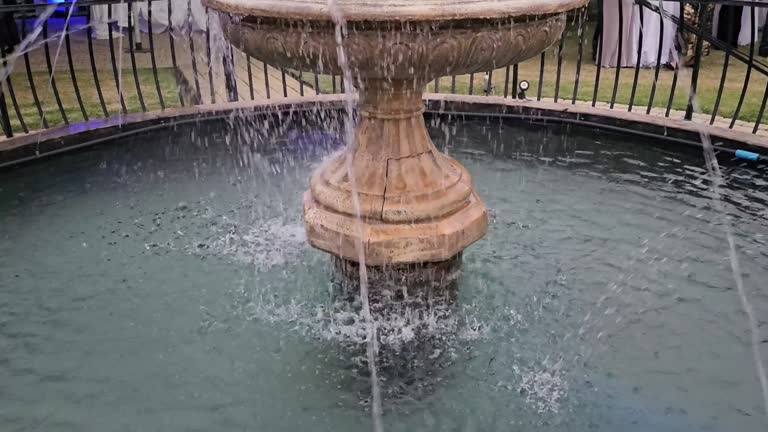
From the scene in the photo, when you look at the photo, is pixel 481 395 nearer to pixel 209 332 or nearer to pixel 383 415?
pixel 383 415

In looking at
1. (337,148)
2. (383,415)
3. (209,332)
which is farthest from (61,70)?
(383,415)

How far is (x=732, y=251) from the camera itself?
14.2 feet

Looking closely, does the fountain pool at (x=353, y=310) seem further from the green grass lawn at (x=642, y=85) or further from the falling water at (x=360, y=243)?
the green grass lawn at (x=642, y=85)

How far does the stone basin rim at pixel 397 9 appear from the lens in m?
2.75

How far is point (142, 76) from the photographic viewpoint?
1023 centimetres

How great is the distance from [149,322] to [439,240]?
1.56 meters

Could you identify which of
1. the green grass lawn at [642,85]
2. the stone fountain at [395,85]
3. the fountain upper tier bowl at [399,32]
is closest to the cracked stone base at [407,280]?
the stone fountain at [395,85]

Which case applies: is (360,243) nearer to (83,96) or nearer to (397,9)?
(397,9)

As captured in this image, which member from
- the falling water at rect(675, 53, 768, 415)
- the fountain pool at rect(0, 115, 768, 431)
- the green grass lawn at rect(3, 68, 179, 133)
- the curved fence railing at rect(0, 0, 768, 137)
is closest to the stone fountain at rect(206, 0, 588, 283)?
the fountain pool at rect(0, 115, 768, 431)

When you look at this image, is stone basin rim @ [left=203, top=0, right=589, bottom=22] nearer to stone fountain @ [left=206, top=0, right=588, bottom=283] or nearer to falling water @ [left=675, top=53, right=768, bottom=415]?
stone fountain @ [left=206, top=0, right=588, bottom=283]

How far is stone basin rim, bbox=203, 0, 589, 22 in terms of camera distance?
2.75m

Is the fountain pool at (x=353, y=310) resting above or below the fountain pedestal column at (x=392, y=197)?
below

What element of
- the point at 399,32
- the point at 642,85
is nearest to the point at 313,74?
the point at 642,85

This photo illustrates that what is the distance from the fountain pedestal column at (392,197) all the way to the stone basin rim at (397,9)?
63 cm
